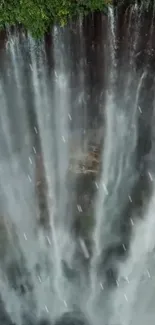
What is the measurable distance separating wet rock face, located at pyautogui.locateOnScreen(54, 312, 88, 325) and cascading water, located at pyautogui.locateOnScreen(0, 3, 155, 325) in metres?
0.02

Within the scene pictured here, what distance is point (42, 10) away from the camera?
24.4 feet

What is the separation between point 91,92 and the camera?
8.06 m

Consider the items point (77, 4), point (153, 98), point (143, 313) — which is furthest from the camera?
point (143, 313)

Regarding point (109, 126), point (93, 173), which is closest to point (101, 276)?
point (93, 173)

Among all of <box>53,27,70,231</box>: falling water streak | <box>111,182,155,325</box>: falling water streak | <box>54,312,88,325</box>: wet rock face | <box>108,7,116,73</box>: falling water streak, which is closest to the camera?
<box>108,7,116,73</box>: falling water streak

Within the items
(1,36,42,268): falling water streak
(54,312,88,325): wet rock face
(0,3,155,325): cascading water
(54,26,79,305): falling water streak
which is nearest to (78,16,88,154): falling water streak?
(0,3,155,325): cascading water

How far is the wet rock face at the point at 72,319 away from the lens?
8.57 meters

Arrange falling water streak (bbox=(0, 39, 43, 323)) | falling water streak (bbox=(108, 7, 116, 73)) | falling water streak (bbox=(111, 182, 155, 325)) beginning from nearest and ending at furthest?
falling water streak (bbox=(108, 7, 116, 73)) < falling water streak (bbox=(111, 182, 155, 325)) < falling water streak (bbox=(0, 39, 43, 323))

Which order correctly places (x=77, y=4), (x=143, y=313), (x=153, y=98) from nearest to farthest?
1. (x=77, y=4)
2. (x=153, y=98)
3. (x=143, y=313)

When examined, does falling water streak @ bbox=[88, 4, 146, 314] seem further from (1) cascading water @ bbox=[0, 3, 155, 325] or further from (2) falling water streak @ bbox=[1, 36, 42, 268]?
(2) falling water streak @ bbox=[1, 36, 42, 268]

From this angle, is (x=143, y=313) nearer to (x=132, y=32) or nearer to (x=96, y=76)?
(x=96, y=76)

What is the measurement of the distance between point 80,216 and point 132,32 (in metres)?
2.83

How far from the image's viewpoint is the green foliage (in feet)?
24.3

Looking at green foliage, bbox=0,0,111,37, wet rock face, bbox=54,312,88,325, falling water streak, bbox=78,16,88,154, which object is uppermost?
green foliage, bbox=0,0,111,37
